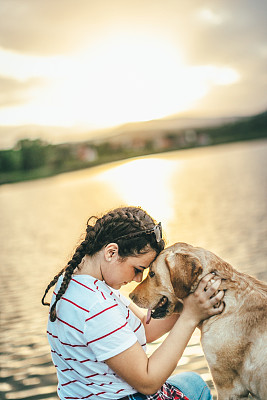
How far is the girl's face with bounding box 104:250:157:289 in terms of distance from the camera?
261 cm

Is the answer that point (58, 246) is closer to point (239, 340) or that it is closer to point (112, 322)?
point (239, 340)

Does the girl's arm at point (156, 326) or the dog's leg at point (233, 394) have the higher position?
the girl's arm at point (156, 326)

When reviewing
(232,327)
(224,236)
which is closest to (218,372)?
(232,327)

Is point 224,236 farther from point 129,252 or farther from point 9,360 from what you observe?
point 129,252

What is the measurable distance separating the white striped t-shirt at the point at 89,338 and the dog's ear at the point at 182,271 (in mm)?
446

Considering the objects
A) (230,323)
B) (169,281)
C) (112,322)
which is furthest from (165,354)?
(169,281)

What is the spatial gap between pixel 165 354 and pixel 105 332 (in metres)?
0.40

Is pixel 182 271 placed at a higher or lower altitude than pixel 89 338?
higher

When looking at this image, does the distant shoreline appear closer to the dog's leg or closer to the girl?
the girl

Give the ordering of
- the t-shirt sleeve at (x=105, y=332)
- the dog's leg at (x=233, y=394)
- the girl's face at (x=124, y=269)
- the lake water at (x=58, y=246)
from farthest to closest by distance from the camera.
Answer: the lake water at (x=58, y=246), the dog's leg at (x=233, y=394), the girl's face at (x=124, y=269), the t-shirt sleeve at (x=105, y=332)

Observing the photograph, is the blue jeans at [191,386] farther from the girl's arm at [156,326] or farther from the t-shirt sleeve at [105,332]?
the t-shirt sleeve at [105,332]

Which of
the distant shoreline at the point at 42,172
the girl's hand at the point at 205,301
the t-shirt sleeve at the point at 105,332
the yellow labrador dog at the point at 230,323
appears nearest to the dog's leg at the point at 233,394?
the yellow labrador dog at the point at 230,323

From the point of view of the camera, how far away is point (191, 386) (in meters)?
2.87

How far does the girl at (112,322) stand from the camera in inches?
91.4
